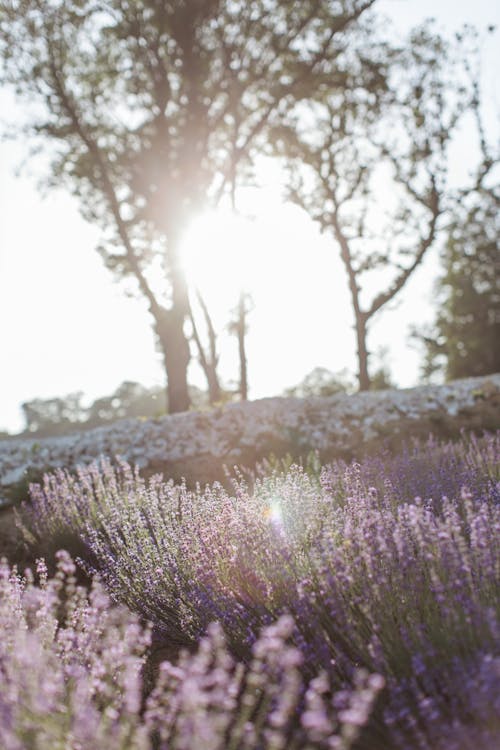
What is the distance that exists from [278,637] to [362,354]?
15.8 m

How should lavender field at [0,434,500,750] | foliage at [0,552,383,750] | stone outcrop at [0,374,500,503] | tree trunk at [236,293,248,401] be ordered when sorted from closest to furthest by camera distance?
1. foliage at [0,552,383,750]
2. lavender field at [0,434,500,750]
3. stone outcrop at [0,374,500,503]
4. tree trunk at [236,293,248,401]

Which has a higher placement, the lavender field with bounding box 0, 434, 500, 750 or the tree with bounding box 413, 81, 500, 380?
the tree with bounding box 413, 81, 500, 380

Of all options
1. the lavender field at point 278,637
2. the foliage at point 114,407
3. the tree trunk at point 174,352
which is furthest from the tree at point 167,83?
the foliage at point 114,407

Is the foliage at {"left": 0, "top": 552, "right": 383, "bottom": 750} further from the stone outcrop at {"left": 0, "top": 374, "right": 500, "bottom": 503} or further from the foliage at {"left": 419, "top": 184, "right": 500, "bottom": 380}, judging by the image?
the foliage at {"left": 419, "top": 184, "right": 500, "bottom": 380}

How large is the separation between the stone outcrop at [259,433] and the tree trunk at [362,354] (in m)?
6.38

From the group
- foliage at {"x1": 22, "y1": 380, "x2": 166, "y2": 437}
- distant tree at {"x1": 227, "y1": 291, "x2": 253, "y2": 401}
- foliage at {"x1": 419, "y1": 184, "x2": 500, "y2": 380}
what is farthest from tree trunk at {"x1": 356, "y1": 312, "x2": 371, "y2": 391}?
foliage at {"x1": 22, "y1": 380, "x2": 166, "y2": 437}

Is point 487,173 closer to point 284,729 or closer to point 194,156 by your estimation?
point 194,156

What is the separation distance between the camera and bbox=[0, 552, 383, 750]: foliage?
4.43 ft

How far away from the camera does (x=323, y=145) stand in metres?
18.2

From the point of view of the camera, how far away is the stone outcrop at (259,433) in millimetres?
8172

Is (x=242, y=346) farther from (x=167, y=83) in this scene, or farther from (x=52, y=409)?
(x=52, y=409)

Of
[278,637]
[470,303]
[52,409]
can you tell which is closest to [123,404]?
[52,409]

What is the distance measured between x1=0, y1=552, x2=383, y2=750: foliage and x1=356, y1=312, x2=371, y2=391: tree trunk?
14651 millimetres

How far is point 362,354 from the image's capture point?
17453 millimetres
